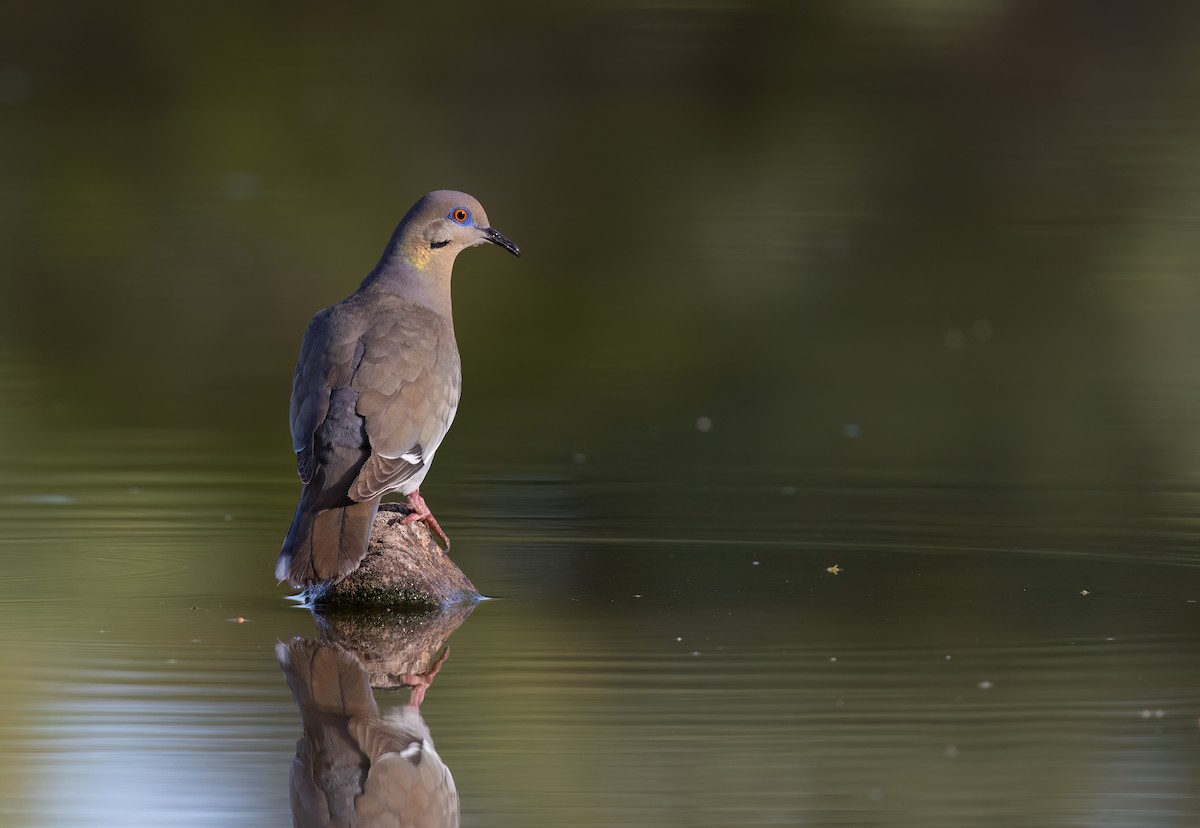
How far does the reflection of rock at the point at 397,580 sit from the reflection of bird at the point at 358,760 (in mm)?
734

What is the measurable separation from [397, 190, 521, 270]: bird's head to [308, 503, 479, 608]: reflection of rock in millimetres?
1188

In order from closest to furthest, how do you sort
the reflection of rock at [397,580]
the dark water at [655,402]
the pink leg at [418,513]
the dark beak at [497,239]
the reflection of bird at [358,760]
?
the reflection of bird at [358,760], the dark water at [655,402], the reflection of rock at [397,580], the pink leg at [418,513], the dark beak at [497,239]

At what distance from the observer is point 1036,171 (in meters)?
18.1

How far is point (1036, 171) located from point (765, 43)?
12.8 ft

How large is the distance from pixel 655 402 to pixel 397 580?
4257 mm

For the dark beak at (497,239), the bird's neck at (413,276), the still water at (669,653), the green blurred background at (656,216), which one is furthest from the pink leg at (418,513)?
the green blurred background at (656,216)

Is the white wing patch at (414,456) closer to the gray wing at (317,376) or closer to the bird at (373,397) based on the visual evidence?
the bird at (373,397)

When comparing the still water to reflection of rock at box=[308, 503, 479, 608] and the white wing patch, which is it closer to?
reflection of rock at box=[308, 503, 479, 608]

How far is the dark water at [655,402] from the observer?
208 inches

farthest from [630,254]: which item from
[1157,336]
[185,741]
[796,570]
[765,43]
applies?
[185,741]

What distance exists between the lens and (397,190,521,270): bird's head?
7.68 meters

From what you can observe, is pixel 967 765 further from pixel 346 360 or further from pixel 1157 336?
pixel 1157 336

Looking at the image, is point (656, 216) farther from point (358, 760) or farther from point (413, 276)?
point (358, 760)

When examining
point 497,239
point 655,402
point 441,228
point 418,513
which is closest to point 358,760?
point 418,513
